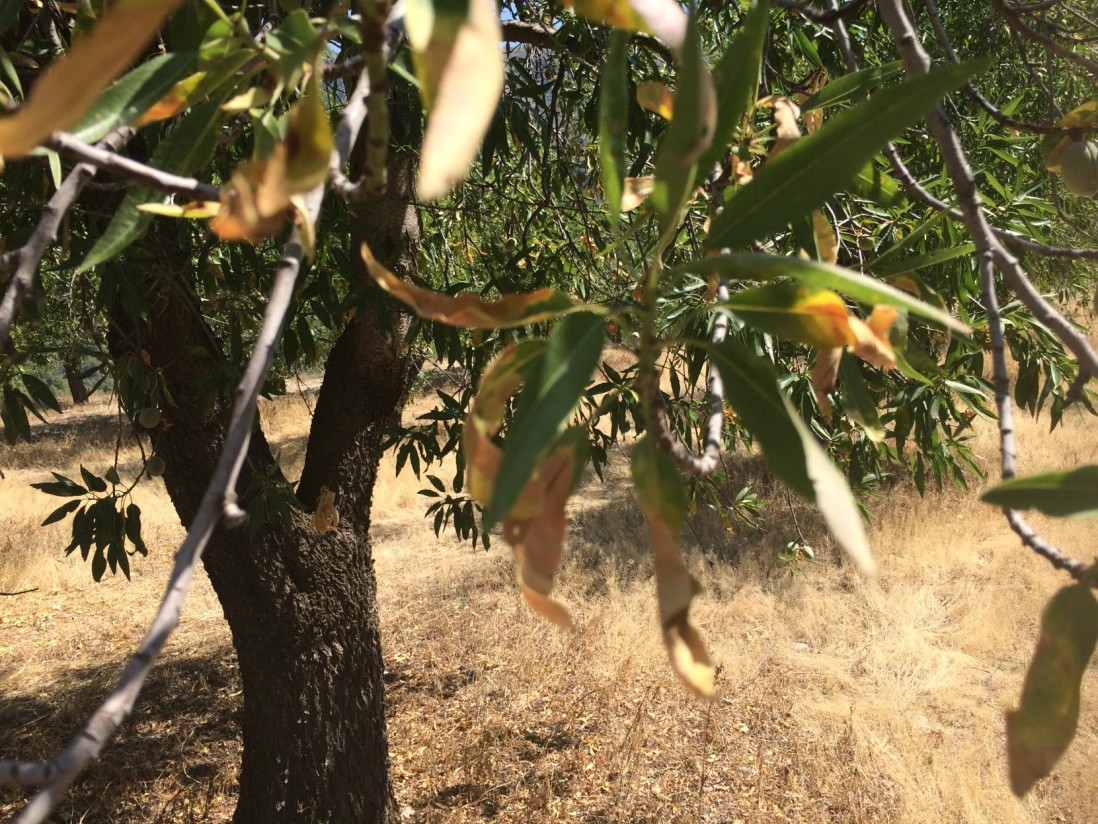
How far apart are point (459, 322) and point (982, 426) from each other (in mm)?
8237

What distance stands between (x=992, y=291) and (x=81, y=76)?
0.78 metres

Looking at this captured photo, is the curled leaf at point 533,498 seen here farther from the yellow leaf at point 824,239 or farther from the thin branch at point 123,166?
the yellow leaf at point 824,239

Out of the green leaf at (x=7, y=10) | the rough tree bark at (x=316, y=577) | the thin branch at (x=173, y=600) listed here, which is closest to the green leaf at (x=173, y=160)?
the thin branch at (x=173, y=600)

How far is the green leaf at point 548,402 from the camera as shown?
0.37 meters

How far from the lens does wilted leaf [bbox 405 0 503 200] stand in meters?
0.25

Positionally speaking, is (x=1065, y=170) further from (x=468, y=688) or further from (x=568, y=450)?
(x=468, y=688)

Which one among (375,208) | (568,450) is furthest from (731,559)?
(568,450)

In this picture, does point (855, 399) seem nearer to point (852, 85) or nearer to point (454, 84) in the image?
point (852, 85)

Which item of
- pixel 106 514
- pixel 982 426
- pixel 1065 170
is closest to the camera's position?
pixel 1065 170

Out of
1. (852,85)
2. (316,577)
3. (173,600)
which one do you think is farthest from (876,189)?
(316,577)

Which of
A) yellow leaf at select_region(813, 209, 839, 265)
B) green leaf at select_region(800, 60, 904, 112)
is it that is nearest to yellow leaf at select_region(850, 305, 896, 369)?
yellow leaf at select_region(813, 209, 839, 265)

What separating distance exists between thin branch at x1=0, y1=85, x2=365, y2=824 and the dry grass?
10.5ft

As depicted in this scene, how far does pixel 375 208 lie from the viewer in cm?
224

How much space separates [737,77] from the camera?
19.9 inches
